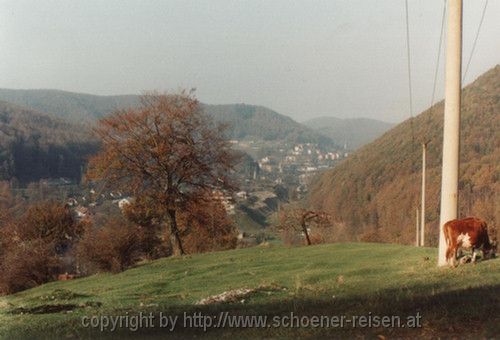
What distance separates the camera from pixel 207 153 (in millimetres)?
39188

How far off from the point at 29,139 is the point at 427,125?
123m

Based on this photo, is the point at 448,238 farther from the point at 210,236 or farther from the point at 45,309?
the point at 210,236

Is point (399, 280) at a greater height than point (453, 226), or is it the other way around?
point (453, 226)

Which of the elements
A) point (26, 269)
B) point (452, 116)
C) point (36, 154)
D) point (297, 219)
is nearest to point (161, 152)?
point (26, 269)

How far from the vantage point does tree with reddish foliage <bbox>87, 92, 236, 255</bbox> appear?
124 ft

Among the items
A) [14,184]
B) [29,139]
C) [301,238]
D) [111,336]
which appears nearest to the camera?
[111,336]

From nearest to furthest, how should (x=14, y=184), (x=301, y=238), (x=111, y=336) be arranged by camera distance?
(x=111, y=336) → (x=301, y=238) → (x=14, y=184)

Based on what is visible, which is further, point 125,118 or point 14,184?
point 14,184

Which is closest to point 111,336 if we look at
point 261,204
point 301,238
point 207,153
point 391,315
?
point 391,315

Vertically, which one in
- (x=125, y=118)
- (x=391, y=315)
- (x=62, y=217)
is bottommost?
(x=62, y=217)

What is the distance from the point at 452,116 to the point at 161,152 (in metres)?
24.5

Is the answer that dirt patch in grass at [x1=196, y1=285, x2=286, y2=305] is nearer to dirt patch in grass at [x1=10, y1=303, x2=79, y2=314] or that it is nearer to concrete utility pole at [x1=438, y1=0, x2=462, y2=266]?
dirt patch in grass at [x1=10, y1=303, x2=79, y2=314]

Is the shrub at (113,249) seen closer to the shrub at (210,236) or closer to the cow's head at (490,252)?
the shrub at (210,236)

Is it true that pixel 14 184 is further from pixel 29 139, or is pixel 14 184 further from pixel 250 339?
pixel 250 339
